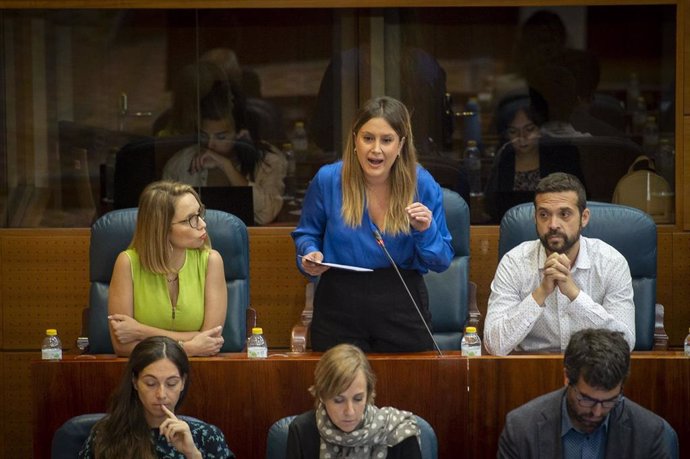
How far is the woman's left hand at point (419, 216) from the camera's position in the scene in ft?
13.3

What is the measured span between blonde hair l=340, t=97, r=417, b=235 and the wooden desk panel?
46 centimetres

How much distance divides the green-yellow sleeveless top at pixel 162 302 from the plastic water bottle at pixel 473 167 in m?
1.59

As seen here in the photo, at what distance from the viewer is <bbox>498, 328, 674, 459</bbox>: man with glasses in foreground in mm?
3469

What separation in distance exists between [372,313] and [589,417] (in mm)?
938

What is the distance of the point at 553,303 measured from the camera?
A: 433 centimetres

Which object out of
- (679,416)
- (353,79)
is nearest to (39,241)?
(353,79)

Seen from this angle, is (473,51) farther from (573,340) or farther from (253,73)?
(573,340)

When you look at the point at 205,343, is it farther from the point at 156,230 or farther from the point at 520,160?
the point at 520,160

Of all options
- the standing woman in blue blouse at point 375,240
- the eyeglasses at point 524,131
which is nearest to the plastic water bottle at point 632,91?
the eyeglasses at point 524,131

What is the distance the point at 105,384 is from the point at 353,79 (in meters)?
2.03

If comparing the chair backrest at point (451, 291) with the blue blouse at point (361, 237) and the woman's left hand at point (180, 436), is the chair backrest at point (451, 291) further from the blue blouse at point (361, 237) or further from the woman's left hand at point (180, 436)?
the woman's left hand at point (180, 436)

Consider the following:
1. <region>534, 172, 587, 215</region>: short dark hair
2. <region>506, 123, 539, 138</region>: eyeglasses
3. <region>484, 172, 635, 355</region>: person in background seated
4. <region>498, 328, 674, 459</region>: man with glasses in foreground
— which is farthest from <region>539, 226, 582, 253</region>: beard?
<region>506, 123, 539, 138</region>: eyeglasses

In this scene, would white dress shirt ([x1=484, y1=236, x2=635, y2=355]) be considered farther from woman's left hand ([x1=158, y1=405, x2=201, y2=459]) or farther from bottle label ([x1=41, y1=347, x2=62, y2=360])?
bottle label ([x1=41, y1=347, x2=62, y2=360])

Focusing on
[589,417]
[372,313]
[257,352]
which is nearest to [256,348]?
[257,352]
